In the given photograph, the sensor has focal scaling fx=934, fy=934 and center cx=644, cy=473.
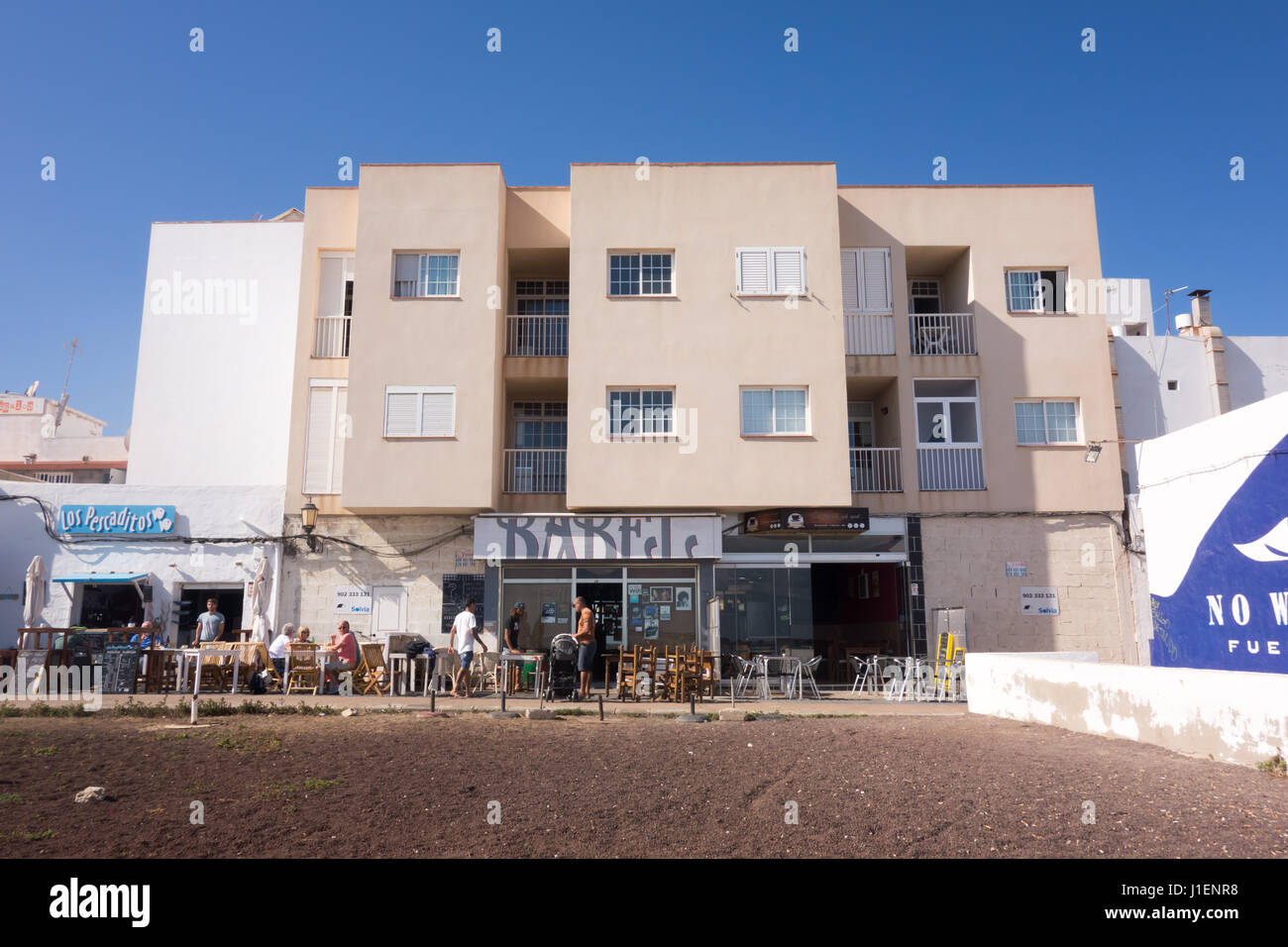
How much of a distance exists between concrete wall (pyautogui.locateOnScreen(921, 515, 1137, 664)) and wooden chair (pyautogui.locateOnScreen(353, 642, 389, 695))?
1093 centimetres

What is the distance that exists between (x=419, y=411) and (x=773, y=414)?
284 inches

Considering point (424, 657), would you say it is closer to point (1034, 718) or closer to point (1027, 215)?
point (1034, 718)

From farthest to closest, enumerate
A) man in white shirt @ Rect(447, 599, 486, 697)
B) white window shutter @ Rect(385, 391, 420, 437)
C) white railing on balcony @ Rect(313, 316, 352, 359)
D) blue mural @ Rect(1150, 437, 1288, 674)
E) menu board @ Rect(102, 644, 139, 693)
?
white railing on balcony @ Rect(313, 316, 352, 359) < white window shutter @ Rect(385, 391, 420, 437) < man in white shirt @ Rect(447, 599, 486, 697) < menu board @ Rect(102, 644, 139, 693) < blue mural @ Rect(1150, 437, 1288, 674)

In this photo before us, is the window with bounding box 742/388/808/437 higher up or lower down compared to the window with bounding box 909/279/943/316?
lower down

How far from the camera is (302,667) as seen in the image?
1705 cm

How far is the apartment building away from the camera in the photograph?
18.8 metres

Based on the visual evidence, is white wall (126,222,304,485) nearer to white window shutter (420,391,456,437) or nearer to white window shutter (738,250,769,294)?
white window shutter (420,391,456,437)

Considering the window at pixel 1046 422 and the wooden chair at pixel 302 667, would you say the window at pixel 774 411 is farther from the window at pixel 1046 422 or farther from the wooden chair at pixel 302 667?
the wooden chair at pixel 302 667

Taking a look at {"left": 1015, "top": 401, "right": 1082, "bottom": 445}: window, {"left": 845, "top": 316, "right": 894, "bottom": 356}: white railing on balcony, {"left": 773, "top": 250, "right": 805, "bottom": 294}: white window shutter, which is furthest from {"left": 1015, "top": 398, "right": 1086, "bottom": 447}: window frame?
{"left": 773, "top": 250, "right": 805, "bottom": 294}: white window shutter

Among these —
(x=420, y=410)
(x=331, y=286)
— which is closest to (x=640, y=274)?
(x=420, y=410)

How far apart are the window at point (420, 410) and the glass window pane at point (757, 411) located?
234 inches

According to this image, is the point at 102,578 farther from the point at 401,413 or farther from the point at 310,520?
the point at 401,413
